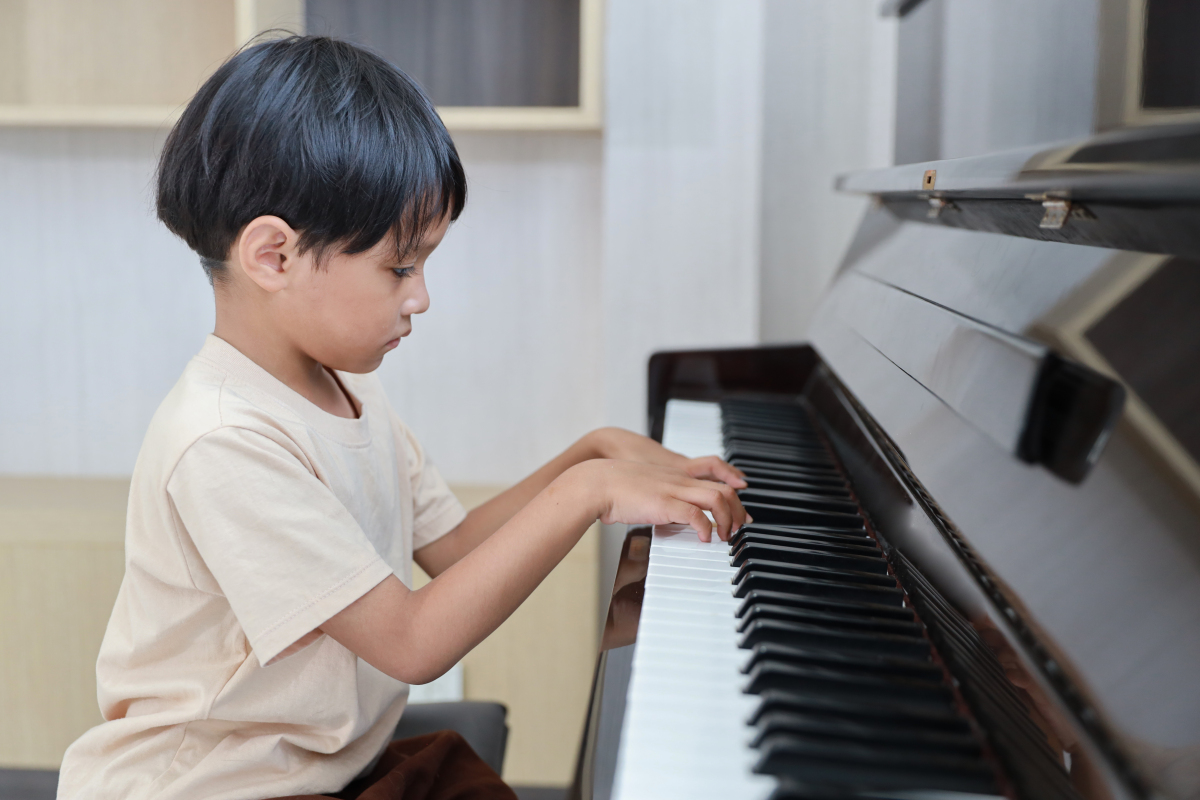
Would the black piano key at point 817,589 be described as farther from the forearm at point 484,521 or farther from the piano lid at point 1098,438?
the forearm at point 484,521

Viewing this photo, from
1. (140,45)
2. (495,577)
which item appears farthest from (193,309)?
(495,577)

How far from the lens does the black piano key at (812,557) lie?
0.69 m

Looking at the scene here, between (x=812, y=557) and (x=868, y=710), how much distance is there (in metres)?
0.22

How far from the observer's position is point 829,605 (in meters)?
0.61

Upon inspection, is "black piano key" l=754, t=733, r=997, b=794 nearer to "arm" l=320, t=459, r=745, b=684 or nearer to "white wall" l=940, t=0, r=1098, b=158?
"arm" l=320, t=459, r=745, b=684

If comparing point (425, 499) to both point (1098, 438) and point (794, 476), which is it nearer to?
point (794, 476)

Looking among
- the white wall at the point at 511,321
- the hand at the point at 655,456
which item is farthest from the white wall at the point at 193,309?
the hand at the point at 655,456

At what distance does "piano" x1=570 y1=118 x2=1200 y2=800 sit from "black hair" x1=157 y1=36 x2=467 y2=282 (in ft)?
1.08

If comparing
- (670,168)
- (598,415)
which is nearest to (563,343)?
(598,415)

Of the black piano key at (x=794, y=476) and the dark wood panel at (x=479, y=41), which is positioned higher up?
the dark wood panel at (x=479, y=41)

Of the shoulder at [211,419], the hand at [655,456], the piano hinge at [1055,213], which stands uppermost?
the piano hinge at [1055,213]

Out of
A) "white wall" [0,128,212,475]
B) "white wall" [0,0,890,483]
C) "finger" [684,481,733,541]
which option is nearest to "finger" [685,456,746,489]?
"finger" [684,481,733,541]

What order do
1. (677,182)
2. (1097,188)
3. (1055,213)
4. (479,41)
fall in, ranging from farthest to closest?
(479,41) < (677,182) < (1055,213) < (1097,188)

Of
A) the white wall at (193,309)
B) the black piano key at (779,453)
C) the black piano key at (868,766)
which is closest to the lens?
the black piano key at (868,766)
